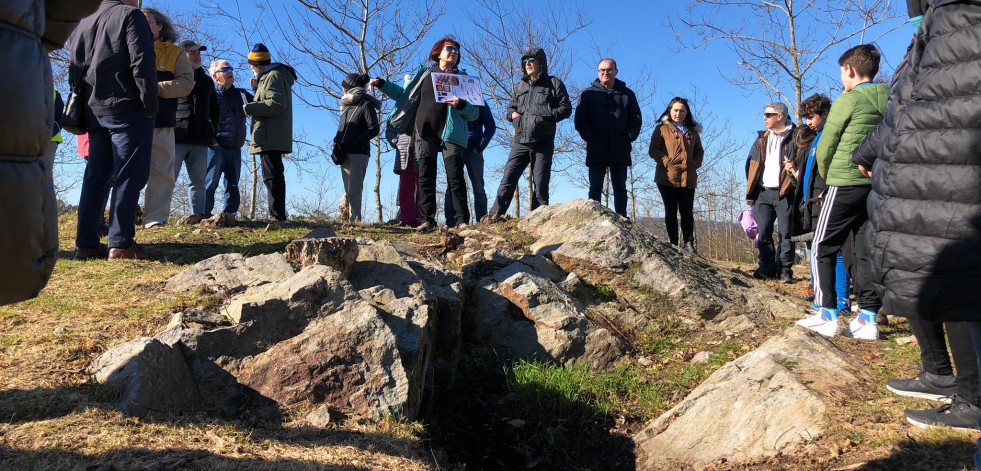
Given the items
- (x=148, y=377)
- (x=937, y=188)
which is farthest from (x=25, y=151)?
(x=937, y=188)

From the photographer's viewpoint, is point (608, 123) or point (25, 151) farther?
point (608, 123)

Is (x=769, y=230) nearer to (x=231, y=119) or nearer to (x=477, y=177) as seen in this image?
(x=477, y=177)

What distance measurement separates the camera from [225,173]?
26.6ft

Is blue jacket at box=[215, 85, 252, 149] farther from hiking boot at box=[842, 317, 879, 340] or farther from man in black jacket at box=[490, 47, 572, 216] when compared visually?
hiking boot at box=[842, 317, 879, 340]

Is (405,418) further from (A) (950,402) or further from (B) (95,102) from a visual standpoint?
(B) (95,102)

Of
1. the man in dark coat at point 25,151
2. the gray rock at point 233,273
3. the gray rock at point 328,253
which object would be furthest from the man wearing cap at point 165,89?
the man in dark coat at point 25,151

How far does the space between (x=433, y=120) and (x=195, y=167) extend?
2.83 m

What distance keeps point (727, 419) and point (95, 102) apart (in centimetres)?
492

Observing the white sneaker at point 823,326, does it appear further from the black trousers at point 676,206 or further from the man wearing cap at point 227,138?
the man wearing cap at point 227,138

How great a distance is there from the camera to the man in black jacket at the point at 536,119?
7340 millimetres

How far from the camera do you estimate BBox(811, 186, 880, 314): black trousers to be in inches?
164

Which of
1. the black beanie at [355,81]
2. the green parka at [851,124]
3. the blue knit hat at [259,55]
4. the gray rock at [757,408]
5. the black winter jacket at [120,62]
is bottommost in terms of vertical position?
the gray rock at [757,408]

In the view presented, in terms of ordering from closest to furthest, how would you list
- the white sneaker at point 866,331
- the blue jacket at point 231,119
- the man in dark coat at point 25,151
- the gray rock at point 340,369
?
the man in dark coat at point 25,151 → the gray rock at point 340,369 → the white sneaker at point 866,331 → the blue jacket at point 231,119

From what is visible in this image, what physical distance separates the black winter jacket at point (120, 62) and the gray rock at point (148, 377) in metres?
2.52
